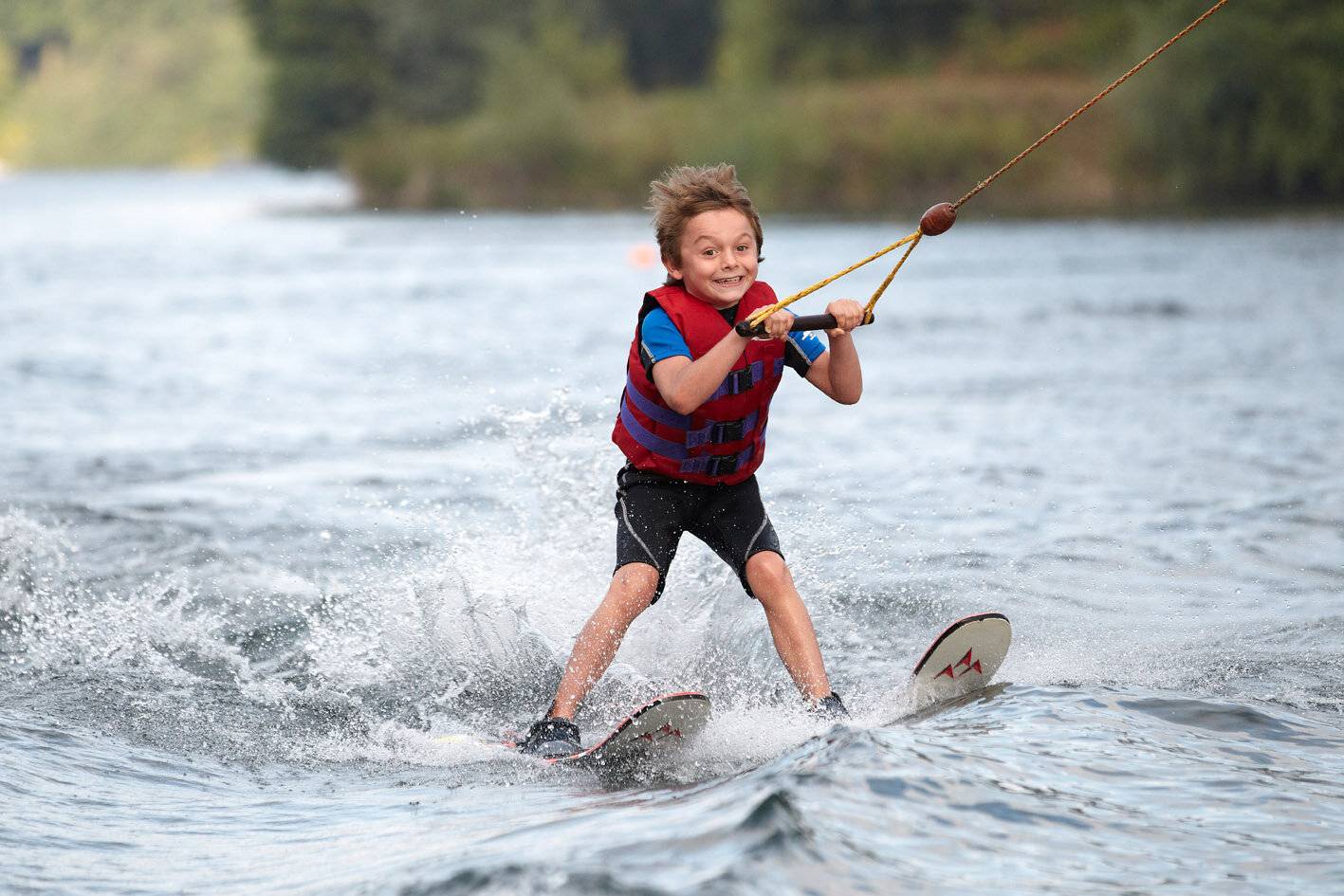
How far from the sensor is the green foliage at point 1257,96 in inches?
1391

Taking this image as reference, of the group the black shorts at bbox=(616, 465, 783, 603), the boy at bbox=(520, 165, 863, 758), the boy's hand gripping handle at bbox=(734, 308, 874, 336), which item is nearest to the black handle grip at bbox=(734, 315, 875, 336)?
the boy's hand gripping handle at bbox=(734, 308, 874, 336)

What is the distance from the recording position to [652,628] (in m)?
6.23

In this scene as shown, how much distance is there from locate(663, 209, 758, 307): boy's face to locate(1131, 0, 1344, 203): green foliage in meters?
33.0

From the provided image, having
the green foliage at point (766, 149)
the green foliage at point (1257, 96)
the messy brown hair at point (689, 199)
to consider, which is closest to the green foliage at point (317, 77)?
the green foliage at point (766, 149)

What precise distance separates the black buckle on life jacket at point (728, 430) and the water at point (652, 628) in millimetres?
791

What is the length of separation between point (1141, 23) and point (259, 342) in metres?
26.8

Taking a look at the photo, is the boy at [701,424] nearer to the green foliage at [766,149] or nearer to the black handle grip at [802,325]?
the black handle grip at [802,325]

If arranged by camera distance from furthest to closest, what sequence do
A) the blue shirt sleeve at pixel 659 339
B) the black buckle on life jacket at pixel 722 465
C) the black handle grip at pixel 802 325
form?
the black buckle on life jacket at pixel 722 465 → the blue shirt sleeve at pixel 659 339 → the black handle grip at pixel 802 325

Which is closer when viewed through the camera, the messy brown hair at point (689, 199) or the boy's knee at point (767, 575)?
the messy brown hair at point (689, 199)

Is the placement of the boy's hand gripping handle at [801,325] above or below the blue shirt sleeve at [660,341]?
above

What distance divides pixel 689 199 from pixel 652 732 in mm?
1419

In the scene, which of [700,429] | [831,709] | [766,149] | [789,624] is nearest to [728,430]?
[700,429]

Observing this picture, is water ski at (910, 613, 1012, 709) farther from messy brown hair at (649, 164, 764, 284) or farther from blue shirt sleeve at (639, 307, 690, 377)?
messy brown hair at (649, 164, 764, 284)

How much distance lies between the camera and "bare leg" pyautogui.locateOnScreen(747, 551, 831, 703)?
15.4 feet
